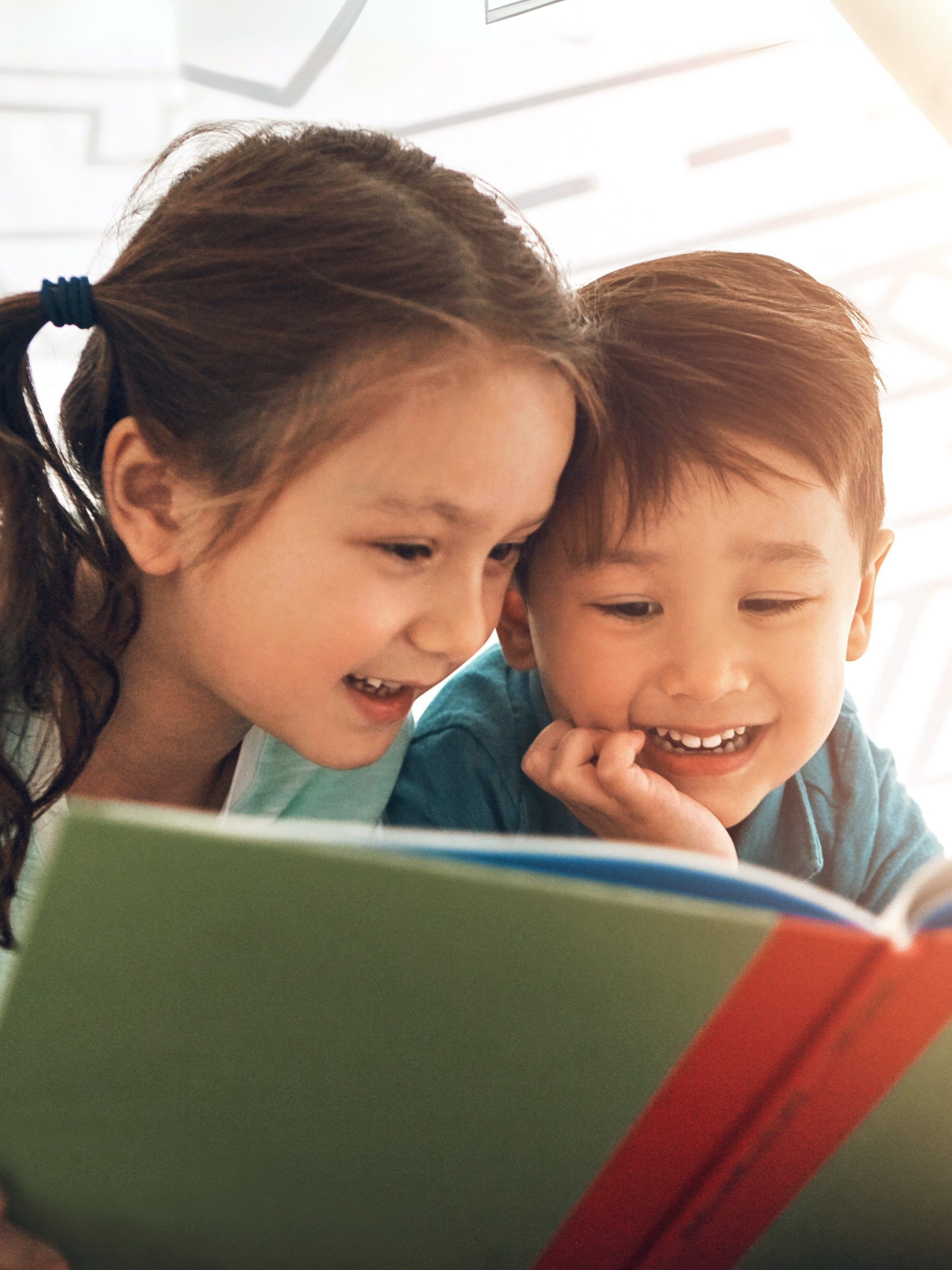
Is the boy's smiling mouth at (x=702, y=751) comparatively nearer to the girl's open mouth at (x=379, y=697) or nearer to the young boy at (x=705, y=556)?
the young boy at (x=705, y=556)

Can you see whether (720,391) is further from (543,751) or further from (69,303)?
(69,303)

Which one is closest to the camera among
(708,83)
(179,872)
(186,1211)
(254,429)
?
(179,872)

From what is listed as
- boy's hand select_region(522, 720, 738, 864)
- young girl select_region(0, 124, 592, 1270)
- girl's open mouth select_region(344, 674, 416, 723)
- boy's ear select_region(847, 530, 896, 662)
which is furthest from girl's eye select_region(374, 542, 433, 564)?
boy's ear select_region(847, 530, 896, 662)

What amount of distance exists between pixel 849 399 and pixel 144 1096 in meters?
0.69

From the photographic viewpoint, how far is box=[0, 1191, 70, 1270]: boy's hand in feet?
1.65

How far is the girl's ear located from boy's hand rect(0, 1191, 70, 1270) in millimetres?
430

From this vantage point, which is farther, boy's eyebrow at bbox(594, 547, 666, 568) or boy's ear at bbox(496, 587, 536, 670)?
boy's ear at bbox(496, 587, 536, 670)

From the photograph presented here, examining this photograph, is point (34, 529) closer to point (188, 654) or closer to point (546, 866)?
point (188, 654)

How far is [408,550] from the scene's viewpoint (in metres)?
0.75

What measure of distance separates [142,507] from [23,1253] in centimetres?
47

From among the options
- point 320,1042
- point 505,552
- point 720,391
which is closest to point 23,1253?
point 320,1042

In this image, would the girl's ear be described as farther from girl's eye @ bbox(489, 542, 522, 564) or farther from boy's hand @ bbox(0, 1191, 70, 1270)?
boy's hand @ bbox(0, 1191, 70, 1270)

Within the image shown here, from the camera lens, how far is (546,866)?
38 centimetres

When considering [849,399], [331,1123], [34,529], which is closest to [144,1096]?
[331,1123]
